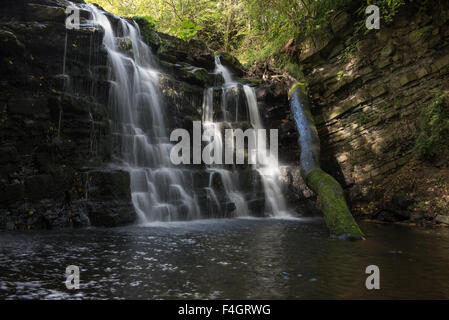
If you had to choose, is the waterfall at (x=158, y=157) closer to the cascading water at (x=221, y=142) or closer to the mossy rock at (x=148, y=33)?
the cascading water at (x=221, y=142)

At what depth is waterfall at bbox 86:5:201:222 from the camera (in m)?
7.18

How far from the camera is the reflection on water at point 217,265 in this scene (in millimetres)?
2494

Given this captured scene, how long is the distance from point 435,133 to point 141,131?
8.46m

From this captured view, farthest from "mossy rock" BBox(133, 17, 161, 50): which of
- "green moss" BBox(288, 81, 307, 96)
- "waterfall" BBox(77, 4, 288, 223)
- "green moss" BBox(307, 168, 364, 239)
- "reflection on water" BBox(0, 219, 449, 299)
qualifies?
"reflection on water" BBox(0, 219, 449, 299)

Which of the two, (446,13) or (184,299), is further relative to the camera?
(446,13)

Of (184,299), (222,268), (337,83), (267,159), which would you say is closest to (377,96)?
(337,83)

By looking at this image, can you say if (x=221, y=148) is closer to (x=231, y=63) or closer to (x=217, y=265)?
(x=231, y=63)

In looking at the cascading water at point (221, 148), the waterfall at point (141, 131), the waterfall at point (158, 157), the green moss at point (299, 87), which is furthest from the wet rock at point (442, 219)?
the waterfall at point (141, 131)

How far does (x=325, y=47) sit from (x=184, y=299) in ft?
34.7

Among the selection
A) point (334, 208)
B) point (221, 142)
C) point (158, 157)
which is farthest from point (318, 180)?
point (158, 157)

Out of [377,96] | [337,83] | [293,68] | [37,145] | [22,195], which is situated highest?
[293,68]

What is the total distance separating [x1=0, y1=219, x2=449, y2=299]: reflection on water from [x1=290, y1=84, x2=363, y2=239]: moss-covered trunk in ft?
1.44
